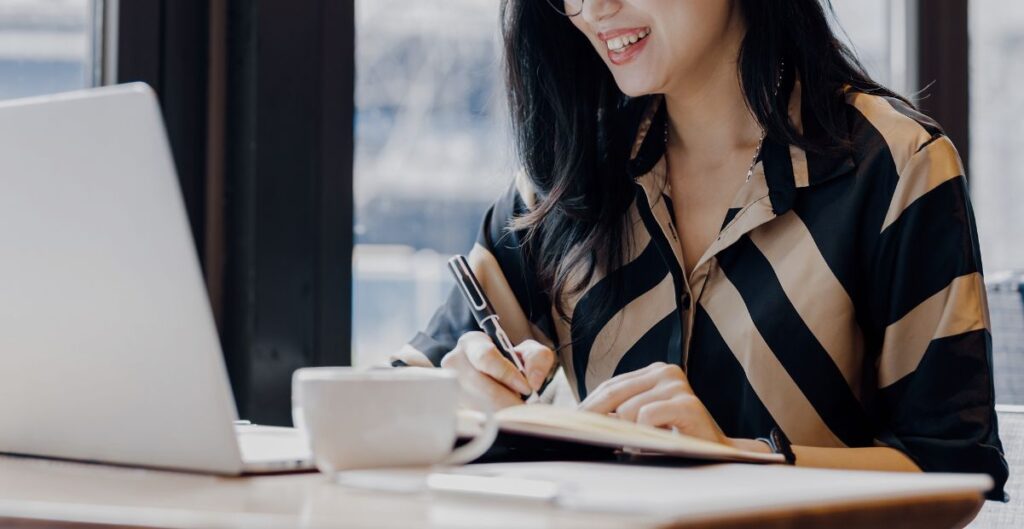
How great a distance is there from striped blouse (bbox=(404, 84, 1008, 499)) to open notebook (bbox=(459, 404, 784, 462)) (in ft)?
1.27

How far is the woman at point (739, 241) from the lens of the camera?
112 cm

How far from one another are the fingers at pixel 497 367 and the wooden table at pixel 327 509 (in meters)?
0.37

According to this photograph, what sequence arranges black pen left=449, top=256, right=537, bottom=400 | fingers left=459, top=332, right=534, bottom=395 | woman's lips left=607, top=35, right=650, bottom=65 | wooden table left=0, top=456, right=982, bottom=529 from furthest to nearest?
woman's lips left=607, top=35, right=650, bottom=65
black pen left=449, top=256, right=537, bottom=400
fingers left=459, top=332, right=534, bottom=395
wooden table left=0, top=456, right=982, bottom=529

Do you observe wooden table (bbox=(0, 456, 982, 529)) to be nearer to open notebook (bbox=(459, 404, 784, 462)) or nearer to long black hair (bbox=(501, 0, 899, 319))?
open notebook (bbox=(459, 404, 784, 462))

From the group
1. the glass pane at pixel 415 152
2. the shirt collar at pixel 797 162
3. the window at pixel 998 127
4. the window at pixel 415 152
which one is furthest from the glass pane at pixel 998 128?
the shirt collar at pixel 797 162

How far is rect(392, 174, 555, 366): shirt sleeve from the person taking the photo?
4.73 ft

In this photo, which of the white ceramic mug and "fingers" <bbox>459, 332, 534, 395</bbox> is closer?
the white ceramic mug

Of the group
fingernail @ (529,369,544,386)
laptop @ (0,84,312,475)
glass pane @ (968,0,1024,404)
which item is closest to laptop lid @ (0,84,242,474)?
laptop @ (0,84,312,475)

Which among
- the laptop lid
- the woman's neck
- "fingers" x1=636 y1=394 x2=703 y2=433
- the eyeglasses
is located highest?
the eyeglasses

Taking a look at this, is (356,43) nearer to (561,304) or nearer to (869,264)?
(561,304)

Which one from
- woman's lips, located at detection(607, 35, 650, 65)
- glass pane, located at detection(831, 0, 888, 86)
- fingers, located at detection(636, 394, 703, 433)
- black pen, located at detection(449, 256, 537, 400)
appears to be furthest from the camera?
glass pane, located at detection(831, 0, 888, 86)

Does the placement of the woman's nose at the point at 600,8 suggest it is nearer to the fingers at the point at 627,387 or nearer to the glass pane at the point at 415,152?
the glass pane at the point at 415,152

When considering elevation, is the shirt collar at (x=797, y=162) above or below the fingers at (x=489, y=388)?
above

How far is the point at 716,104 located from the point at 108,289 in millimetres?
915
